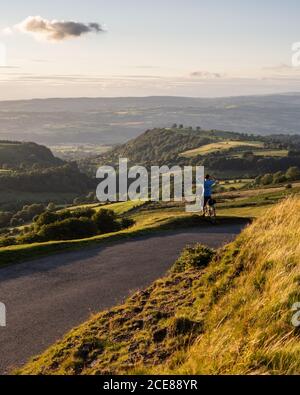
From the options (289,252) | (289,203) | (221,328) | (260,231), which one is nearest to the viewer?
(221,328)

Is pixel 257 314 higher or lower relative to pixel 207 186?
lower

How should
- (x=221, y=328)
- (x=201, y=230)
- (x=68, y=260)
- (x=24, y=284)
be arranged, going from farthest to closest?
1. (x=201, y=230)
2. (x=68, y=260)
3. (x=24, y=284)
4. (x=221, y=328)

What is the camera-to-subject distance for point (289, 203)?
16172mm

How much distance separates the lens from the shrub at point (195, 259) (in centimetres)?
1510

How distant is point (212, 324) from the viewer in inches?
380

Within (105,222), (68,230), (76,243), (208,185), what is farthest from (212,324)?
(105,222)

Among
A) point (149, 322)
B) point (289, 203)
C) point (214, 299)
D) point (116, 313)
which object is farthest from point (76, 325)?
point (289, 203)

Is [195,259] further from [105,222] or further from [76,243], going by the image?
[105,222]

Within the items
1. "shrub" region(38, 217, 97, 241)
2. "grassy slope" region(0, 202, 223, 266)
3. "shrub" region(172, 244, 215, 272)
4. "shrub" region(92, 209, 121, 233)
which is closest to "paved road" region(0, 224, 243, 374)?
"grassy slope" region(0, 202, 223, 266)

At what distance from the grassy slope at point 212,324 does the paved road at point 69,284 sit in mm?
1124

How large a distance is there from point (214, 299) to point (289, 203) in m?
6.44

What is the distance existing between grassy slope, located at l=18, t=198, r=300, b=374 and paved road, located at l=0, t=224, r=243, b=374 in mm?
1124

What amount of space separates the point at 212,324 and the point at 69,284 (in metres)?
8.67
